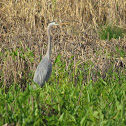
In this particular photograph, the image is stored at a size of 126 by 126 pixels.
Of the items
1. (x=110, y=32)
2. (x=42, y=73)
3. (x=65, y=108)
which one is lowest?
(x=65, y=108)

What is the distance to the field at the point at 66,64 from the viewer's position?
2607mm

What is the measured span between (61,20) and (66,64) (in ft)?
8.17

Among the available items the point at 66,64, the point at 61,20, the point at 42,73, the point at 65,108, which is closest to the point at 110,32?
the point at 61,20

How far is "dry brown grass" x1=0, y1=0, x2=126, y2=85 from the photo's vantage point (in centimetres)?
504

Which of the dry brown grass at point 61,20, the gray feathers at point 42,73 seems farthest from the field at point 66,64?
the gray feathers at point 42,73

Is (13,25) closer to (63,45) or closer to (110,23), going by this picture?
(63,45)

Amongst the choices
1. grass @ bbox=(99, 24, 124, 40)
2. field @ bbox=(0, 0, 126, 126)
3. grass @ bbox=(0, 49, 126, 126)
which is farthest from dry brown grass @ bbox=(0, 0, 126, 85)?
grass @ bbox=(0, 49, 126, 126)

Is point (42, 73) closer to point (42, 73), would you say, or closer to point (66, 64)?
point (42, 73)

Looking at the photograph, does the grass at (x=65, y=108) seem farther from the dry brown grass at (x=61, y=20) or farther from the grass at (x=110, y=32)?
the grass at (x=110, y=32)

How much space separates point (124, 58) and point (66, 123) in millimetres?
2162

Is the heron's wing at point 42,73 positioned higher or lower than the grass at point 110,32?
lower

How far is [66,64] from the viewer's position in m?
3.91

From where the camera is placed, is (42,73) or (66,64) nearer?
(42,73)

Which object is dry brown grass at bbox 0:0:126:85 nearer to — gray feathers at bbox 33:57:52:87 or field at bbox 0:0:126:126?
field at bbox 0:0:126:126
